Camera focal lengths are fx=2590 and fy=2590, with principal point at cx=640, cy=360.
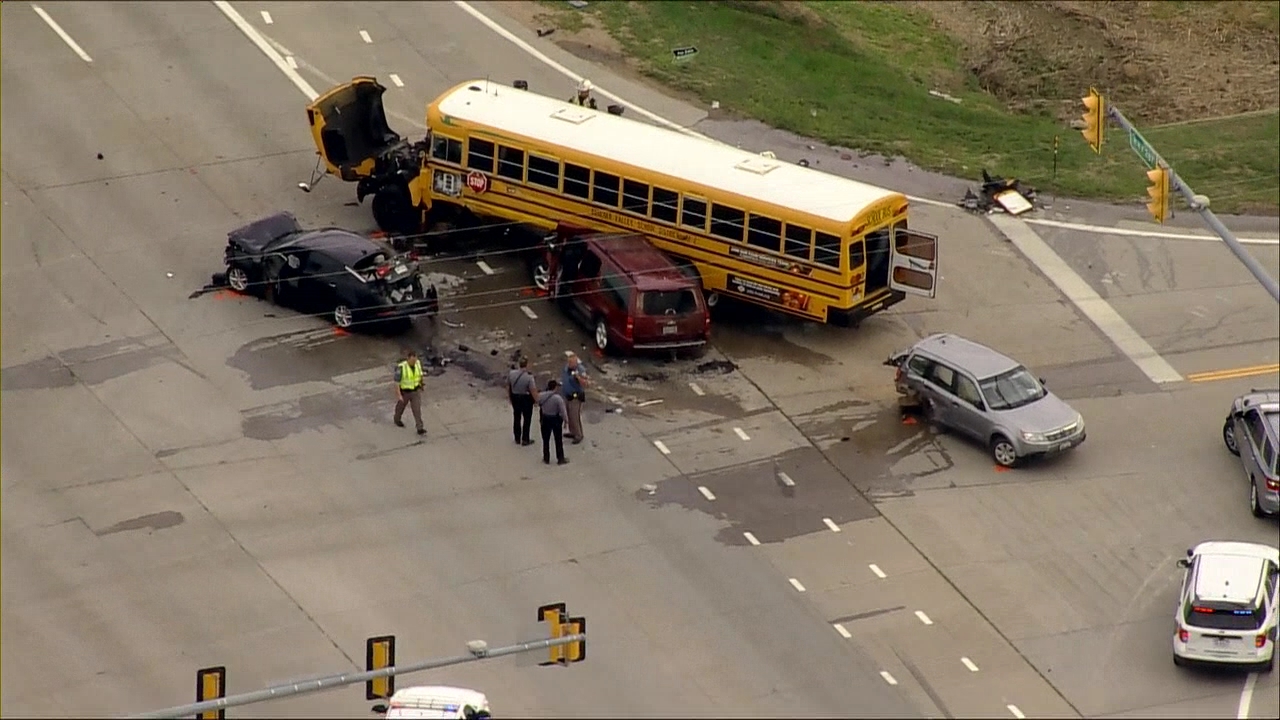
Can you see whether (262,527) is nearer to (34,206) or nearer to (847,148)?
(34,206)

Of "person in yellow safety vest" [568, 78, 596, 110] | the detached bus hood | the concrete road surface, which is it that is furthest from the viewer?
"person in yellow safety vest" [568, 78, 596, 110]

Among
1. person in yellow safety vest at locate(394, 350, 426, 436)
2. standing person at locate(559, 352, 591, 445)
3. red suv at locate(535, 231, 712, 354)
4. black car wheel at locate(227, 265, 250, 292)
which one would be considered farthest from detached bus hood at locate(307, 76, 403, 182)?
standing person at locate(559, 352, 591, 445)

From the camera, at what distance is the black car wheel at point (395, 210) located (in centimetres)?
5169

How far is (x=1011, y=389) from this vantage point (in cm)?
4516

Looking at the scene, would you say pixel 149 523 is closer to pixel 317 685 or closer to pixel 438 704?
pixel 438 704

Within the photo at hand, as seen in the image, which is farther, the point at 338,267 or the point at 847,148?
the point at 847,148

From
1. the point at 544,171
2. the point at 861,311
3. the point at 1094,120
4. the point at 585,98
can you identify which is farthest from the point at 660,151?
the point at 1094,120

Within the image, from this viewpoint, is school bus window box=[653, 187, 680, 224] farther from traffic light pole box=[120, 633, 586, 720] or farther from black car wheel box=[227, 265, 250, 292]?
traffic light pole box=[120, 633, 586, 720]

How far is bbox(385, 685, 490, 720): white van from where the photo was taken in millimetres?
34344

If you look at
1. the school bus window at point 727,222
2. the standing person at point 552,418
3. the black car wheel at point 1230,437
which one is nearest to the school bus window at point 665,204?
the school bus window at point 727,222

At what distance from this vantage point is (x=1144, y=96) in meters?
61.7

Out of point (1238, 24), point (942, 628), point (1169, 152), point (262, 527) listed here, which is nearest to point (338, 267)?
point (262, 527)

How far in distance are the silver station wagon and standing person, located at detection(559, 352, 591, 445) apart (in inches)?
230

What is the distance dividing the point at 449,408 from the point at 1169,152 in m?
20.1
